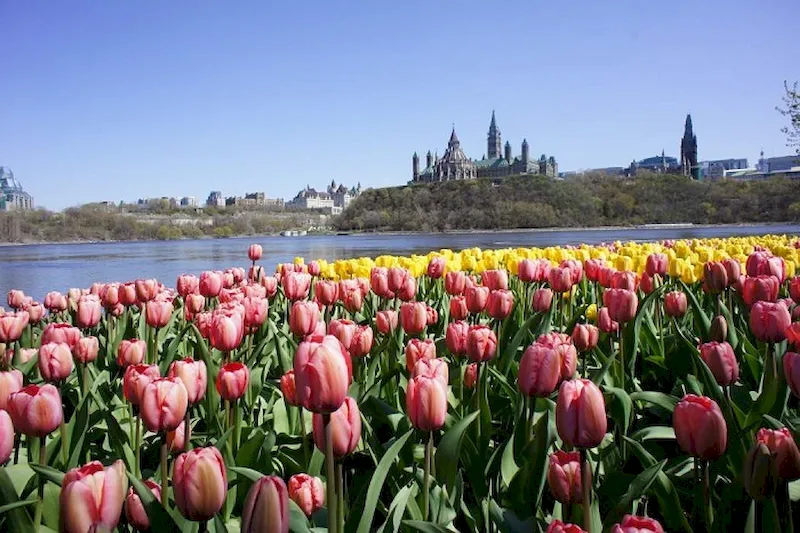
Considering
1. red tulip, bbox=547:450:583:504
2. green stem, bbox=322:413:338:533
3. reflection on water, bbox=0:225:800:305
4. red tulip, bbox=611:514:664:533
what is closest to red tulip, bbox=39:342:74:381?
green stem, bbox=322:413:338:533

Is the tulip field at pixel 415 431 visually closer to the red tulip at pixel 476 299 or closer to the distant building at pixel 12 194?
the red tulip at pixel 476 299

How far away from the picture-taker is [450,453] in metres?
1.24

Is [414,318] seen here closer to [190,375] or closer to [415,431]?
[415,431]

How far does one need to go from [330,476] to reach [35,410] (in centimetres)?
63

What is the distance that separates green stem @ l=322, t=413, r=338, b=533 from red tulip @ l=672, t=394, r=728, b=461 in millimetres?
561

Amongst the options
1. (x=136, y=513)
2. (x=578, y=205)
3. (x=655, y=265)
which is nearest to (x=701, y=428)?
(x=136, y=513)

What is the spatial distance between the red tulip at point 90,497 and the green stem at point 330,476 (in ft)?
0.88

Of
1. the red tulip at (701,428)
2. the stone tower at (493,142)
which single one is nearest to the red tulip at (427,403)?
the red tulip at (701,428)

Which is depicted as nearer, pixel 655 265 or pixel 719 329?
pixel 719 329

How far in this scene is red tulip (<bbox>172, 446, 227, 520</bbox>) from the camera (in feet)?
2.73

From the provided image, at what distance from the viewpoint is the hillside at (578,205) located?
7120 centimetres

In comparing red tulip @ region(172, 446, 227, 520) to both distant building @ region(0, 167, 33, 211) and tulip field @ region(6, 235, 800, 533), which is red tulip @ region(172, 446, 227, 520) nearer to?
tulip field @ region(6, 235, 800, 533)

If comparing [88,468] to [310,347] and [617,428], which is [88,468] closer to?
[310,347]

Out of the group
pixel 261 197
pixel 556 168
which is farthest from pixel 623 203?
pixel 261 197
